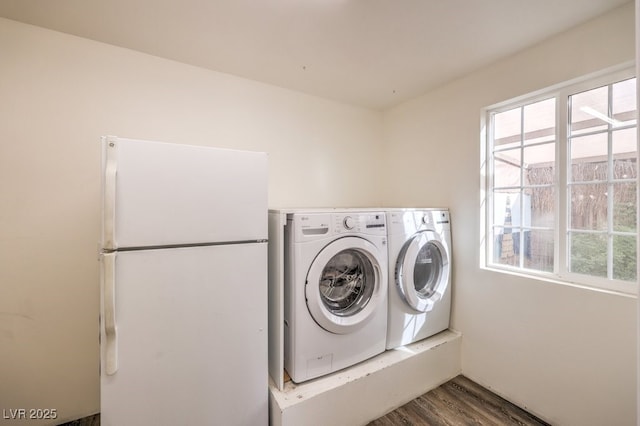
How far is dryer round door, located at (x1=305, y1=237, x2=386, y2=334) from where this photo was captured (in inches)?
59.5

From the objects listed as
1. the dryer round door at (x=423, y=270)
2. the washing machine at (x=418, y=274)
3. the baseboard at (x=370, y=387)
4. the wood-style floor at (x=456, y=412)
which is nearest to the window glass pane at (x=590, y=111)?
the washing machine at (x=418, y=274)

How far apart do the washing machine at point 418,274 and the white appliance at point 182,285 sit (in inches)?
36.2

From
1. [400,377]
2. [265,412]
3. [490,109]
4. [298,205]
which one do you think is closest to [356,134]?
[298,205]

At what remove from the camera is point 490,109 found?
1.96 metres

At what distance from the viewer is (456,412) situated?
1687mm

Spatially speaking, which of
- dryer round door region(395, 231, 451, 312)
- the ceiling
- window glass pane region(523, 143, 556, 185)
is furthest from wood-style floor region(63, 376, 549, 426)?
the ceiling

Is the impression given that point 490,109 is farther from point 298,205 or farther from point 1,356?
point 1,356

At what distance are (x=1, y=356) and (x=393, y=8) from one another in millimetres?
2819

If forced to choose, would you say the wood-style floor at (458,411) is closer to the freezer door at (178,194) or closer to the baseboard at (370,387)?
the baseboard at (370,387)

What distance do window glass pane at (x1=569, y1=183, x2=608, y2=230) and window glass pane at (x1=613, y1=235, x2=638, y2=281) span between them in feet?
0.31

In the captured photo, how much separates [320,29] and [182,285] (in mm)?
1564

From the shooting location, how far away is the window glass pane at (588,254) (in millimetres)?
1477

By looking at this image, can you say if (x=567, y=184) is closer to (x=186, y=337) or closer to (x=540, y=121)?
(x=540, y=121)

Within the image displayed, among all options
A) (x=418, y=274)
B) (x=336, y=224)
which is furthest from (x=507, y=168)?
(x=336, y=224)
